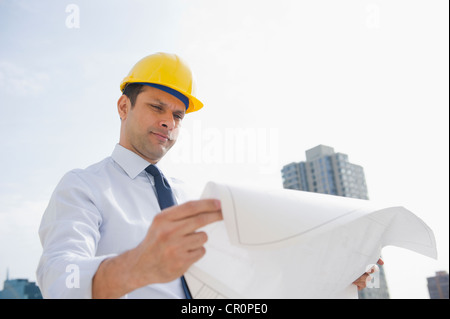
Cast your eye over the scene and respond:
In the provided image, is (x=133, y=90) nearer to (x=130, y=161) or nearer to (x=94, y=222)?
(x=130, y=161)

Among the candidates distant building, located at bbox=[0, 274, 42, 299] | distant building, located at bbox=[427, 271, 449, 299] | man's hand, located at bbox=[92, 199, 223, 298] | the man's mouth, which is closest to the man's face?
the man's mouth

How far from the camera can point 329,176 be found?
164 feet

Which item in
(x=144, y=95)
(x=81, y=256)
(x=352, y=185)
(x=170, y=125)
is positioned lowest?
(x=81, y=256)

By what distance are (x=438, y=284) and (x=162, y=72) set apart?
7493 cm

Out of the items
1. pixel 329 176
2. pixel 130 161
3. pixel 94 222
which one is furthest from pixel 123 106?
pixel 329 176

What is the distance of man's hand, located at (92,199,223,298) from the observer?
78cm

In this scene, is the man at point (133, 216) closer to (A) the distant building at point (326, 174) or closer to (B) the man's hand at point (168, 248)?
(B) the man's hand at point (168, 248)

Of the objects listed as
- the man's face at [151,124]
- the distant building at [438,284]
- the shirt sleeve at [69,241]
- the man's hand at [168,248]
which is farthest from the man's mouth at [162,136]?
the distant building at [438,284]

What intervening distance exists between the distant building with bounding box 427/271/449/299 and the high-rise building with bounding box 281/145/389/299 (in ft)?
57.3

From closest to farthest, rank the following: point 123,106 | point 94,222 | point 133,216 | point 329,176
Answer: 1. point 94,222
2. point 133,216
3. point 123,106
4. point 329,176
